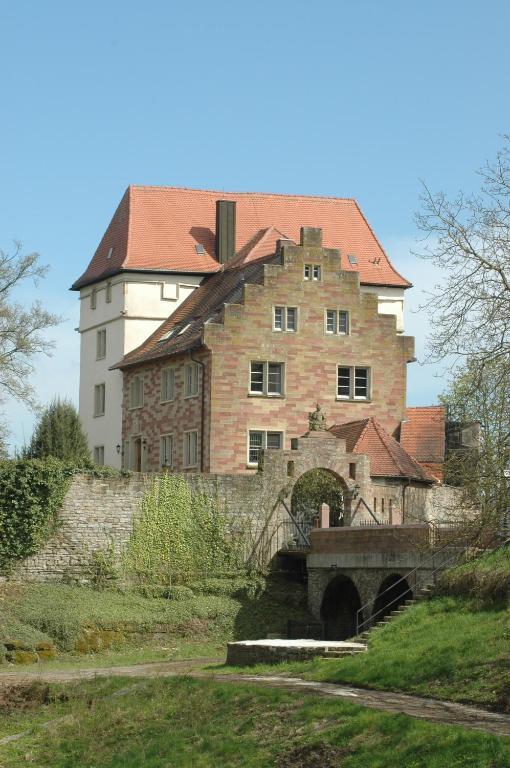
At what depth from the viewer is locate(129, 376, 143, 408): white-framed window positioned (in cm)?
6625

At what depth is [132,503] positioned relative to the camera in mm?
51938

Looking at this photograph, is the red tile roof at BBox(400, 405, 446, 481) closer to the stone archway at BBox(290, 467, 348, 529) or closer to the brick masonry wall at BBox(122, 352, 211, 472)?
the stone archway at BBox(290, 467, 348, 529)

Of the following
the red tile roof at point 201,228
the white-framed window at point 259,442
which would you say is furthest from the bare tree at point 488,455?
the red tile roof at point 201,228

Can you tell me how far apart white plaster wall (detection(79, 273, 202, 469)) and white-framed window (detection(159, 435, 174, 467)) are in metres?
6.24

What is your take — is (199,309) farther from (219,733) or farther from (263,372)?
(219,733)

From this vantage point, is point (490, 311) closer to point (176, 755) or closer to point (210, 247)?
point (176, 755)

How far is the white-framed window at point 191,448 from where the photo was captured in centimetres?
6019

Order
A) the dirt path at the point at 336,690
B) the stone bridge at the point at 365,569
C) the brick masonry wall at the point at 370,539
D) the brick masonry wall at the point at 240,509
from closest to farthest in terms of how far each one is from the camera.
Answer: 1. the dirt path at the point at 336,690
2. the stone bridge at the point at 365,569
3. the brick masonry wall at the point at 370,539
4. the brick masonry wall at the point at 240,509

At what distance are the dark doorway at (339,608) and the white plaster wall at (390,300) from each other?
2538cm

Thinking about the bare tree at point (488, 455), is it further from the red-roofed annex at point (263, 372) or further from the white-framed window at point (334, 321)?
the white-framed window at point (334, 321)

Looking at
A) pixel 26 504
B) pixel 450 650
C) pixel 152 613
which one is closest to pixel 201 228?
pixel 26 504

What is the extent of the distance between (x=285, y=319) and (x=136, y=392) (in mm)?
8793

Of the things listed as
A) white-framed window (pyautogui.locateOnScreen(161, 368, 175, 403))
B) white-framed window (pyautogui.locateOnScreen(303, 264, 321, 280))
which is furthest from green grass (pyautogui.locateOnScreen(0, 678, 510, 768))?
white-framed window (pyautogui.locateOnScreen(161, 368, 175, 403))

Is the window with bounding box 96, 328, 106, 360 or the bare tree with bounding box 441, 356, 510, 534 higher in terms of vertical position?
the window with bounding box 96, 328, 106, 360
